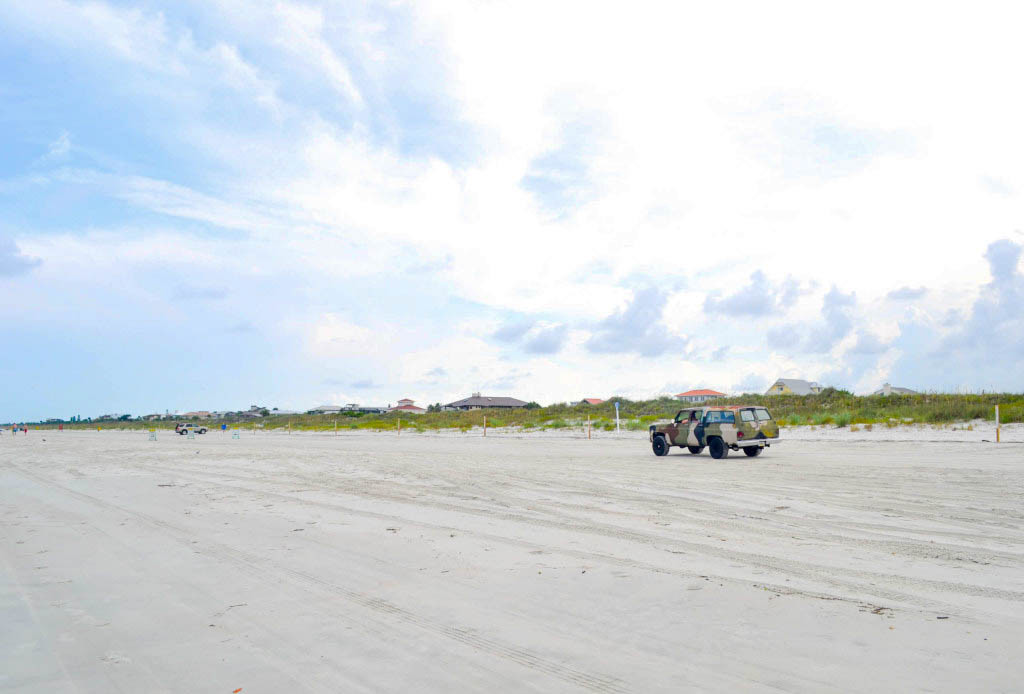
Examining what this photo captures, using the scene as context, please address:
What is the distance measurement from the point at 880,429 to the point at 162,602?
1148 inches

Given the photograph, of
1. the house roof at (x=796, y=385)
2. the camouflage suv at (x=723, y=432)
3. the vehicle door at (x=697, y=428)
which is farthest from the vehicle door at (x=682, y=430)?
the house roof at (x=796, y=385)

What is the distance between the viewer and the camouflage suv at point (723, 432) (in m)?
19.6

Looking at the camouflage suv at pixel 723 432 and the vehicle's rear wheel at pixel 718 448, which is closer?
the camouflage suv at pixel 723 432

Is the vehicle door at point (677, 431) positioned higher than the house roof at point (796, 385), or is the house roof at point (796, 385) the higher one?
the house roof at point (796, 385)

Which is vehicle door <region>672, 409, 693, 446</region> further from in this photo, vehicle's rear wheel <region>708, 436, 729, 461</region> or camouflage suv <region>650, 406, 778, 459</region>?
vehicle's rear wheel <region>708, 436, 729, 461</region>

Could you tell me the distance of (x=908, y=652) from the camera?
4.11m

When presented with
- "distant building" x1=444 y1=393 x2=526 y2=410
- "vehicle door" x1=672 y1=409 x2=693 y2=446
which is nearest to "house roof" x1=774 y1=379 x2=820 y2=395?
"distant building" x1=444 y1=393 x2=526 y2=410

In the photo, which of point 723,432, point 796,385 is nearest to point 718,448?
point 723,432

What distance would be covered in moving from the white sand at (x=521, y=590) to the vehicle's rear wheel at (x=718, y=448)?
25.3ft

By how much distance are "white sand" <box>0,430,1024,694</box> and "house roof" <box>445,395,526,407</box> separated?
332ft

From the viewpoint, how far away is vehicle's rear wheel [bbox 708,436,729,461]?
1977 centimetres

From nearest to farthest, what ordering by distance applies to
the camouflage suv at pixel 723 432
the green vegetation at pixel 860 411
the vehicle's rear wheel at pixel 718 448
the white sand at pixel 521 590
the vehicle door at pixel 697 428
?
the white sand at pixel 521 590
the camouflage suv at pixel 723 432
the vehicle's rear wheel at pixel 718 448
the vehicle door at pixel 697 428
the green vegetation at pixel 860 411

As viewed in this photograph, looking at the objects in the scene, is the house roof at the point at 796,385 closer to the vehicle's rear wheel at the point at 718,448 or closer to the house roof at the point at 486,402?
the house roof at the point at 486,402

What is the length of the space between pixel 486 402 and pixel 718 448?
96122mm
